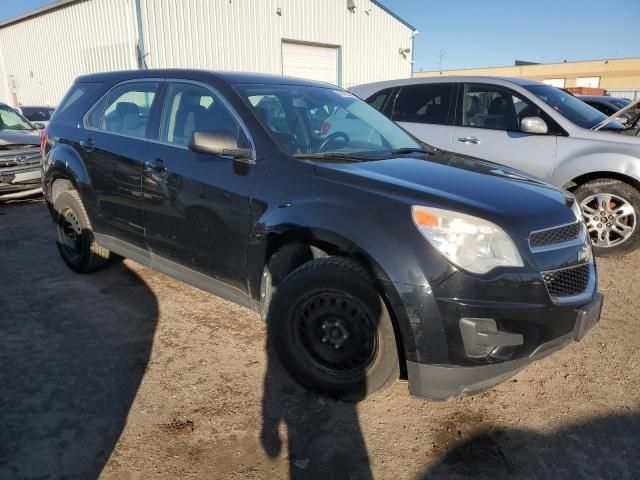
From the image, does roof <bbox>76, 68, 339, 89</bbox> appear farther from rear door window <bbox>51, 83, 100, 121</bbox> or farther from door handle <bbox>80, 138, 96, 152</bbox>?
door handle <bbox>80, 138, 96, 152</bbox>

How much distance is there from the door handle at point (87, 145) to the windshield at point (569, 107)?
15.5 ft

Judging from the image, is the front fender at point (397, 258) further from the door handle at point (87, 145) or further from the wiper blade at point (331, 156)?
the door handle at point (87, 145)

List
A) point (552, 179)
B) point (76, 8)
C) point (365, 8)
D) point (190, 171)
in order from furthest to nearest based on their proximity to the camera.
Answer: point (365, 8)
point (76, 8)
point (552, 179)
point (190, 171)

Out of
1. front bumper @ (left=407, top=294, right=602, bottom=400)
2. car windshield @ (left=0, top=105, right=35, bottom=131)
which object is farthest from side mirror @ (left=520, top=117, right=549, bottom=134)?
car windshield @ (left=0, top=105, right=35, bottom=131)

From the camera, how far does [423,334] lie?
2.25 metres

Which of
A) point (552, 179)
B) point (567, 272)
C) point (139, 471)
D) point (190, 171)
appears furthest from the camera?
point (552, 179)

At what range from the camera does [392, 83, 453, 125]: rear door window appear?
5988 mm

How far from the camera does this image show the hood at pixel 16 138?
7375 millimetres

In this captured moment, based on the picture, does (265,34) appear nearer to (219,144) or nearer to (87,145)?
(87,145)

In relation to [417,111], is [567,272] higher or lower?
lower

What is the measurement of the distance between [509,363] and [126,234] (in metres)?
2.88

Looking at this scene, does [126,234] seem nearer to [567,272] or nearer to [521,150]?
[567,272]

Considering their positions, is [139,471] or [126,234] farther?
[126,234]

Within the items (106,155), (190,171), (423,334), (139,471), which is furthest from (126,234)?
(423,334)
